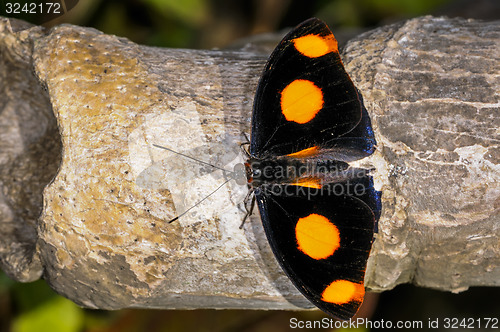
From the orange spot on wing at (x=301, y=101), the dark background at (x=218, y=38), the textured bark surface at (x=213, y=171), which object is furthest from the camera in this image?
the dark background at (x=218, y=38)

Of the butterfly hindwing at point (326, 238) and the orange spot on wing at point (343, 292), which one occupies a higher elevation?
the butterfly hindwing at point (326, 238)

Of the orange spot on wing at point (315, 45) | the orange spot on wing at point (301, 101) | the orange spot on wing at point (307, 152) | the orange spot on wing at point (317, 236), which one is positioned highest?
the orange spot on wing at point (315, 45)

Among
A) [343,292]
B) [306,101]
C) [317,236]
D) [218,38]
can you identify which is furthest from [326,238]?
[218,38]

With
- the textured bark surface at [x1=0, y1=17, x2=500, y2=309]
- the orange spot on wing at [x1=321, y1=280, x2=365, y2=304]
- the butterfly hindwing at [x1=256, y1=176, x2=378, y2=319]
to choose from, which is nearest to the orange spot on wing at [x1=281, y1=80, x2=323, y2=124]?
the textured bark surface at [x1=0, y1=17, x2=500, y2=309]

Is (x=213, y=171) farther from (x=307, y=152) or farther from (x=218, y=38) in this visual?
(x=218, y=38)

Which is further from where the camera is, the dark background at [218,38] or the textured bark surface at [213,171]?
the dark background at [218,38]

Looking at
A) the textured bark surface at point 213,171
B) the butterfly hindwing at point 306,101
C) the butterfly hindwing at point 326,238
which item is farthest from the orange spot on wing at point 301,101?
the butterfly hindwing at point 326,238

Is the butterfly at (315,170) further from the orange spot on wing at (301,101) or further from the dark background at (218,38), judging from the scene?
the dark background at (218,38)
